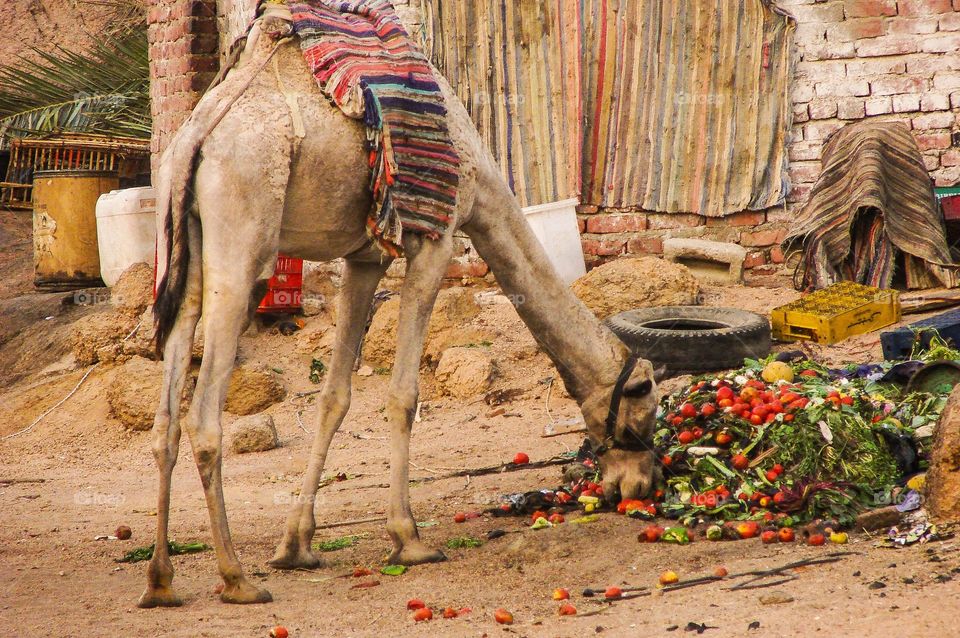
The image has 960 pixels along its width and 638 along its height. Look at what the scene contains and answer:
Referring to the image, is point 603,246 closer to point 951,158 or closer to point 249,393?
point 951,158

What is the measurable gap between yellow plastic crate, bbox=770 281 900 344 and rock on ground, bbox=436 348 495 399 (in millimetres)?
2162

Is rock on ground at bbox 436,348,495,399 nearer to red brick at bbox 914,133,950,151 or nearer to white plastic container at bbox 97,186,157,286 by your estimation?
white plastic container at bbox 97,186,157,286

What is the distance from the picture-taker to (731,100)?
9.66 metres

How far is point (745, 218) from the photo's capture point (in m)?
9.73

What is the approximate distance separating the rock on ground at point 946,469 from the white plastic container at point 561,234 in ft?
16.6

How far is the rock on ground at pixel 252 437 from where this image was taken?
779 cm

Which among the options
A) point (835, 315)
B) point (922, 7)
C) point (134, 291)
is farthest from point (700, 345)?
point (134, 291)

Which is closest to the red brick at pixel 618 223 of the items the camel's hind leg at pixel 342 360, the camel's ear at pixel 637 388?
the camel's ear at pixel 637 388

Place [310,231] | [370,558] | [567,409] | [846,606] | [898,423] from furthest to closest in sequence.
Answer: [567,409], [898,423], [370,558], [310,231], [846,606]

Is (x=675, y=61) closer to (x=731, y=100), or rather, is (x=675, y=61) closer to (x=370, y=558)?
(x=731, y=100)

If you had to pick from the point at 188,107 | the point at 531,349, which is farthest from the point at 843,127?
the point at 188,107

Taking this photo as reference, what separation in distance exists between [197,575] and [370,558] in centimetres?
78

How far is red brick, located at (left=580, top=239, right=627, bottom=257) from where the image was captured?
996 cm

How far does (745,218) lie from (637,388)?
15.5 feet
